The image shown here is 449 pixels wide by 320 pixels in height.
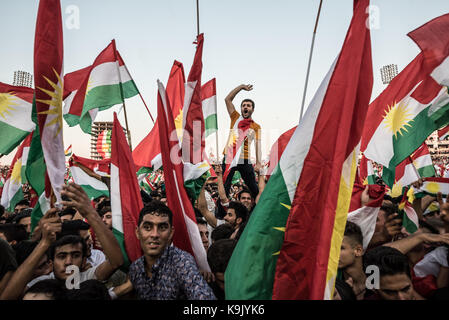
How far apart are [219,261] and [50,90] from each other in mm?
2005

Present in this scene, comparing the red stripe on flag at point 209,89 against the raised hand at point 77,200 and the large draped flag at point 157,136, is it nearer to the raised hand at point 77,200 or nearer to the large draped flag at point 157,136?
the large draped flag at point 157,136

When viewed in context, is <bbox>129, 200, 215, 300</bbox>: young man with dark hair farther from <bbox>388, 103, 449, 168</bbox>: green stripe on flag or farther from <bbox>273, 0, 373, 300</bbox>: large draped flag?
<bbox>388, 103, 449, 168</bbox>: green stripe on flag

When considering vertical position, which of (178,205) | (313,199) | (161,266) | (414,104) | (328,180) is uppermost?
(414,104)

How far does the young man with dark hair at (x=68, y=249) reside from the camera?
225cm

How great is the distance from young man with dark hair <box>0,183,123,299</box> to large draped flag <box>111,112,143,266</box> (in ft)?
0.90

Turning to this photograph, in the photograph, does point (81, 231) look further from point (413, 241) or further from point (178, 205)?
point (413, 241)

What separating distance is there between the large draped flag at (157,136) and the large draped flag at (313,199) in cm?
393

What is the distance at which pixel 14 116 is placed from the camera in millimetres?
5070

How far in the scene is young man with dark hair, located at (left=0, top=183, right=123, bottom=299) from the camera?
2.25m

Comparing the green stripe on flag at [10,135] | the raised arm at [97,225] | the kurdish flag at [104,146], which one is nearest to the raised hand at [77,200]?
the raised arm at [97,225]

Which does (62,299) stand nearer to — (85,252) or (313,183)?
(85,252)

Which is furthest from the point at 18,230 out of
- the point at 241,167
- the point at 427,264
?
the point at 427,264

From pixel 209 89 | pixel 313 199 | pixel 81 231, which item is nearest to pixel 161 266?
pixel 313 199

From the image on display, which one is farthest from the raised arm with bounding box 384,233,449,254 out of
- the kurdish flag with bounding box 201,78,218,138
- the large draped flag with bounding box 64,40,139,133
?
the kurdish flag with bounding box 201,78,218,138
